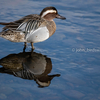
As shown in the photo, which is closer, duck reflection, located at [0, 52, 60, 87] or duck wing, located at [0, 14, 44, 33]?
duck reflection, located at [0, 52, 60, 87]

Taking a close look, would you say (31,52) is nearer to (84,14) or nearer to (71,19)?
(71,19)

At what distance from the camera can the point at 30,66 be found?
222 inches

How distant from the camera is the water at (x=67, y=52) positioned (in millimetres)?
4617

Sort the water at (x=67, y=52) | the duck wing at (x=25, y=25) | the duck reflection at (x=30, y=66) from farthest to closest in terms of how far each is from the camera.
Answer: the duck wing at (x=25, y=25) < the duck reflection at (x=30, y=66) < the water at (x=67, y=52)

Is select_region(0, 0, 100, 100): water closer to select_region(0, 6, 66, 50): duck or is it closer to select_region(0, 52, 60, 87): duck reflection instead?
select_region(0, 52, 60, 87): duck reflection

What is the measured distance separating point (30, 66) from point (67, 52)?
1.32 m

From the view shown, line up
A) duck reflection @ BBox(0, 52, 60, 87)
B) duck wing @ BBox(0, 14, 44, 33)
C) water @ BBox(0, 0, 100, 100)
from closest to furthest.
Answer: water @ BBox(0, 0, 100, 100) → duck reflection @ BBox(0, 52, 60, 87) → duck wing @ BBox(0, 14, 44, 33)

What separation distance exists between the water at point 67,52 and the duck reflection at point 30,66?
0.43 ft

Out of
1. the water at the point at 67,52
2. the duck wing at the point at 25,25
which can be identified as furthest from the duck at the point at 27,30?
the water at the point at 67,52

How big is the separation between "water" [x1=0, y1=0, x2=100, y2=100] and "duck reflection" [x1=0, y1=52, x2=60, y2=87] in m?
0.13

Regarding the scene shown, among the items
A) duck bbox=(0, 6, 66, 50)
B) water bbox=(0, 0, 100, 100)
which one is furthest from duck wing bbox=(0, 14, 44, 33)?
water bbox=(0, 0, 100, 100)

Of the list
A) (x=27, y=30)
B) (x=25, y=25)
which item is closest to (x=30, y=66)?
(x=27, y=30)

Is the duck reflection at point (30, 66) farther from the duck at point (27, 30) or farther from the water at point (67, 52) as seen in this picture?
the duck at point (27, 30)

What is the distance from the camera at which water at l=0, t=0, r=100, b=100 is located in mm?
4617
